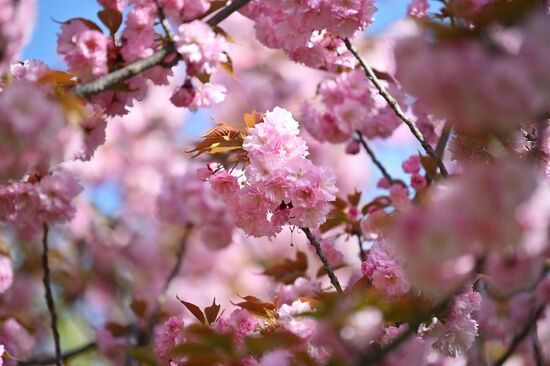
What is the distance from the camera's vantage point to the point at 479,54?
77 cm

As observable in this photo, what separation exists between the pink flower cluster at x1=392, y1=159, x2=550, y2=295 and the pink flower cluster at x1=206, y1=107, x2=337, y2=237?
2.84ft

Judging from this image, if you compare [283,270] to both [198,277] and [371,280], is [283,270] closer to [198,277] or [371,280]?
[371,280]

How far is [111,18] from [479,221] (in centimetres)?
125

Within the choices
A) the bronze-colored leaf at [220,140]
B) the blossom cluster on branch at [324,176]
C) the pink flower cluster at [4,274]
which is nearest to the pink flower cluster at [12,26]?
the blossom cluster on branch at [324,176]

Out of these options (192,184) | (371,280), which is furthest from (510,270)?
(192,184)

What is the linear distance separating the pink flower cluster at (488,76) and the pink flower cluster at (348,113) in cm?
154

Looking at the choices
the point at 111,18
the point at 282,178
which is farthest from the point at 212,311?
the point at 111,18

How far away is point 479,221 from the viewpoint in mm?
740

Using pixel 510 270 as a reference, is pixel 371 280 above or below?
below

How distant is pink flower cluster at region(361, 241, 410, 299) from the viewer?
5.33 feet

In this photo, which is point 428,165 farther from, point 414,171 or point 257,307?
point 257,307

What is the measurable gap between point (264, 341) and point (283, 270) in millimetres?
1334

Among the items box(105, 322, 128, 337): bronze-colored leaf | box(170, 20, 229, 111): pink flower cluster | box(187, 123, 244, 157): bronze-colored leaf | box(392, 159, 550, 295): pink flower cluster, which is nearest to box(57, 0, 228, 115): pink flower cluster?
box(170, 20, 229, 111): pink flower cluster

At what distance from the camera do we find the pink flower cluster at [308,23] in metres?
1.86
